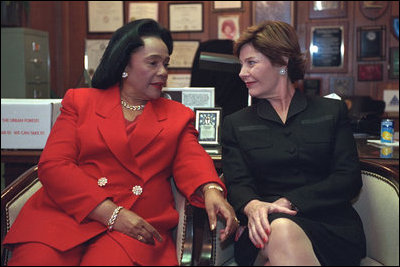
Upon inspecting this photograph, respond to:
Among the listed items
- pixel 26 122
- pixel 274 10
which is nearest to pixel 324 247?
pixel 26 122

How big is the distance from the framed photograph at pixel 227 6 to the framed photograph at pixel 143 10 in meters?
0.65

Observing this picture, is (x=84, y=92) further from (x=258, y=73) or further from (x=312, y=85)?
(x=312, y=85)

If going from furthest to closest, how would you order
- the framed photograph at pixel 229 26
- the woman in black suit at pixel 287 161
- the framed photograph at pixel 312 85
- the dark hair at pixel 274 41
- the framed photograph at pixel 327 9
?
1. the framed photograph at pixel 229 26
2. the framed photograph at pixel 312 85
3. the framed photograph at pixel 327 9
4. the dark hair at pixel 274 41
5. the woman in black suit at pixel 287 161

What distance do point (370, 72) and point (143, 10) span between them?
2496 millimetres

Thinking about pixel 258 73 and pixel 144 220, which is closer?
pixel 144 220

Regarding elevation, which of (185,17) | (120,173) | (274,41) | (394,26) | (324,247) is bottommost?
(324,247)

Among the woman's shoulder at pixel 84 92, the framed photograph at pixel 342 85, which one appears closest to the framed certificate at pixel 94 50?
the framed photograph at pixel 342 85

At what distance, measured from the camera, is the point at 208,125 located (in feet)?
8.12

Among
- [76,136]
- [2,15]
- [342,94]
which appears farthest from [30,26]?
[76,136]

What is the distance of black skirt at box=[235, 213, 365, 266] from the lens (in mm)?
1643

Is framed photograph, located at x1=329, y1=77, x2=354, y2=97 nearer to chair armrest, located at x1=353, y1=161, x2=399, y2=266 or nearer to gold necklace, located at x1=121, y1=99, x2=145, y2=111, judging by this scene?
chair armrest, located at x1=353, y1=161, x2=399, y2=266

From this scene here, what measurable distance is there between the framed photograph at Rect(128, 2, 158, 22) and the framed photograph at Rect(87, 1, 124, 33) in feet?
0.37

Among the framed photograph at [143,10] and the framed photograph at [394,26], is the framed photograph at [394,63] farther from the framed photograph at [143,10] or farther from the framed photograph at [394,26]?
the framed photograph at [143,10]

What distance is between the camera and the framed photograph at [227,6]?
514 centimetres
